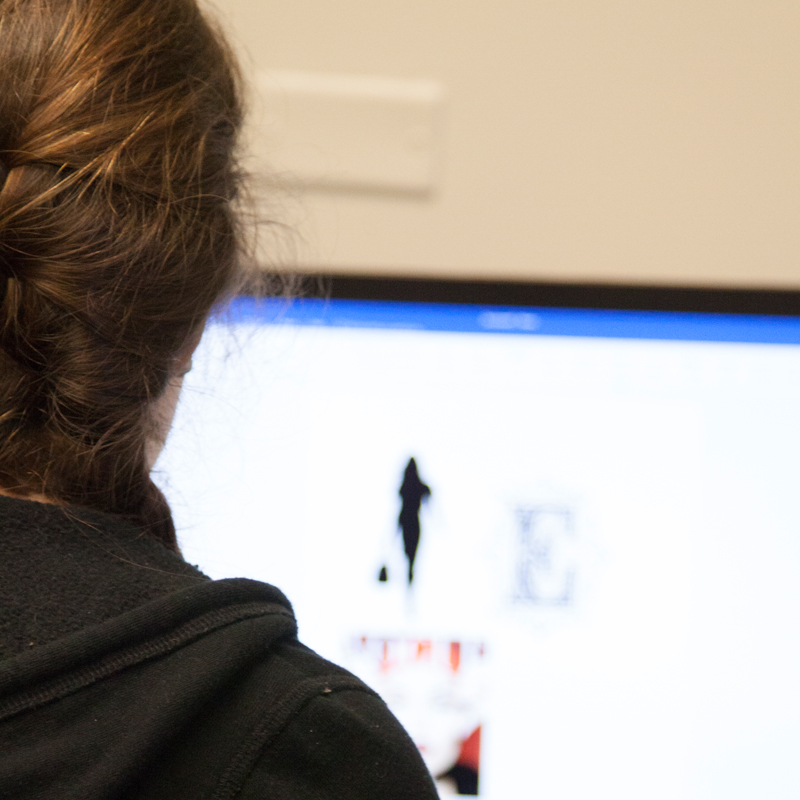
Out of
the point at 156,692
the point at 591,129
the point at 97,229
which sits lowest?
the point at 156,692

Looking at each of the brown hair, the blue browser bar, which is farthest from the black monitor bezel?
the brown hair

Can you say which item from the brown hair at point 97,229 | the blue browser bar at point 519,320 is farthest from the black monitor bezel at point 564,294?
the brown hair at point 97,229

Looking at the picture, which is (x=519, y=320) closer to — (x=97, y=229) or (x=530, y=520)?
(x=530, y=520)

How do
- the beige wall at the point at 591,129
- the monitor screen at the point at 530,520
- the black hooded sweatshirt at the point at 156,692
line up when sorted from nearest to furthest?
the black hooded sweatshirt at the point at 156,692 < the monitor screen at the point at 530,520 < the beige wall at the point at 591,129

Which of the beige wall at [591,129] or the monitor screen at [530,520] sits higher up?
the beige wall at [591,129]

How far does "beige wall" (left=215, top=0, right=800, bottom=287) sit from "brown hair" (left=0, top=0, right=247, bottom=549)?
1.00 feet

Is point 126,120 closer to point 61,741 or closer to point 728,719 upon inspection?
point 61,741

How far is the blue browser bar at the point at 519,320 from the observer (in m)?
0.51

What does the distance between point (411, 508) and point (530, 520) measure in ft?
0.22

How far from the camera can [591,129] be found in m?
0.69

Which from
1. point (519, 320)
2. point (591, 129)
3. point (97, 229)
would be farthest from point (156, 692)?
point (591, 129)

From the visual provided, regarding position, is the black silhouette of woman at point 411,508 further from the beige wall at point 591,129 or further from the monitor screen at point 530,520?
the beige wall at point 591,129

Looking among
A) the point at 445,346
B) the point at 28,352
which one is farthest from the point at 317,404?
the point at 28,352

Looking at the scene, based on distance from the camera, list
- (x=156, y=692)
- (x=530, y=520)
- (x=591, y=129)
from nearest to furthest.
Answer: (x=156, y=692), (x=530, y=520), (x=591, y=129)
